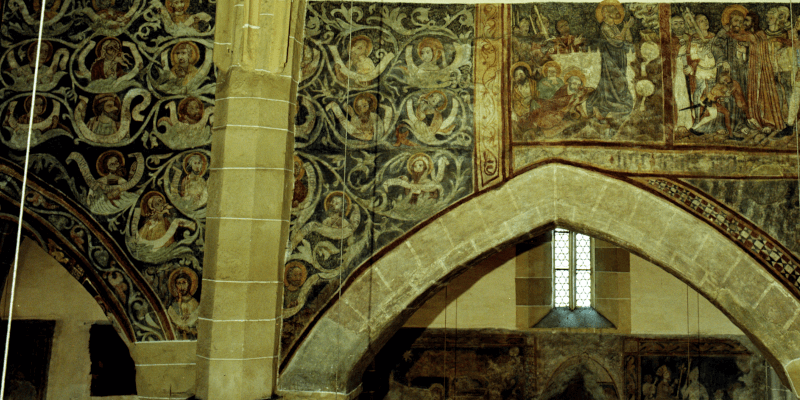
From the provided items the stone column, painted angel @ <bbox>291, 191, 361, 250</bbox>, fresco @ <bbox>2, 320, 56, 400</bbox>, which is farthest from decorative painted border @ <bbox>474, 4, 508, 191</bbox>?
fresco @ <bbox>2, 320, 56, 400</bbox>

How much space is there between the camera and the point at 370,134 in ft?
17.6

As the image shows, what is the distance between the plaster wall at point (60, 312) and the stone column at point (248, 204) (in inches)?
134

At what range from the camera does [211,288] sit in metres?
5.11

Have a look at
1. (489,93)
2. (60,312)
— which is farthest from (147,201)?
(60,312)

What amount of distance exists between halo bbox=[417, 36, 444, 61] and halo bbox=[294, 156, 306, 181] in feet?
3.93

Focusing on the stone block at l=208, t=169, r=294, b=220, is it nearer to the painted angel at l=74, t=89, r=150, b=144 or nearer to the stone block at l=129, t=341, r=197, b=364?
the painted angel at l=74, t=89, r=150, b=144

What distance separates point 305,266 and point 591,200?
83.4 inches

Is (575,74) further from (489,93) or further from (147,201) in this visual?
(147,201)

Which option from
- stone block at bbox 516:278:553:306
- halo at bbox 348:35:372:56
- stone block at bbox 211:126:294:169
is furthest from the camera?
stone block at bbox 516:278:553:306

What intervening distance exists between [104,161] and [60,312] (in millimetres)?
3352

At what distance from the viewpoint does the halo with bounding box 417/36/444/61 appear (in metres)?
5.44

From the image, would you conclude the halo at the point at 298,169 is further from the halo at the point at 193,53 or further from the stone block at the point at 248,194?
the halo at the point at 193,53

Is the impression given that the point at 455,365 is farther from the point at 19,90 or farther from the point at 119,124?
the point at 19,90

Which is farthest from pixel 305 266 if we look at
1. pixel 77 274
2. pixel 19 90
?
pixel 19 90
